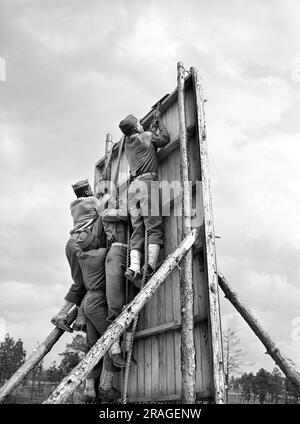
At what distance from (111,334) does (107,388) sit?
6.65 ft

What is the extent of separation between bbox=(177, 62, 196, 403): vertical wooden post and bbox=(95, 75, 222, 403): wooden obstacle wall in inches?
6.9

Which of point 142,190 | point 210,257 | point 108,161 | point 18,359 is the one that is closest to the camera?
point 210,257

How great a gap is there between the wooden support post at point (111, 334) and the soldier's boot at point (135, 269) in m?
0.72

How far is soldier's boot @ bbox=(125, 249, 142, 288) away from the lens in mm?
5332

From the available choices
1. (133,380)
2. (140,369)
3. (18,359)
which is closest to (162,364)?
(140,369)

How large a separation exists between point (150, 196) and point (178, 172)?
557mm

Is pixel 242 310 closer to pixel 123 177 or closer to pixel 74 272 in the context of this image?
pixel 74 272

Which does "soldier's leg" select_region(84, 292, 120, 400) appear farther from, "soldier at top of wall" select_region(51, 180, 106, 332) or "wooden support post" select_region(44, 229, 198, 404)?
"wooden support post" select_region(44, 229, 198, 404)

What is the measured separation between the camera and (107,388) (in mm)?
5754

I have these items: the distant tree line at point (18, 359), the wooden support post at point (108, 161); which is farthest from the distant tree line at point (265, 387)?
the wooden support post at point (108, 161)

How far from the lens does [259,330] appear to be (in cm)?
538

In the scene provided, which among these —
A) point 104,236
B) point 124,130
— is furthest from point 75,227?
point 124,130

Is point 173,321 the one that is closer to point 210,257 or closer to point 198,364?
point 198,364
